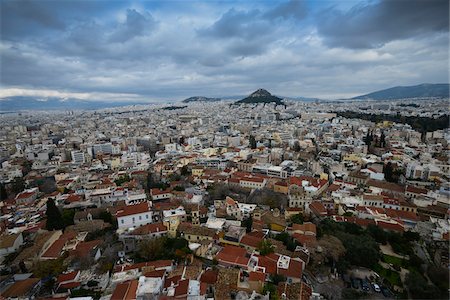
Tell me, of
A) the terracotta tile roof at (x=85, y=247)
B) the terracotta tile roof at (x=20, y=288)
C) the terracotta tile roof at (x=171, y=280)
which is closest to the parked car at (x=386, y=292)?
the terracotta tile roof at (x=171, y=280)

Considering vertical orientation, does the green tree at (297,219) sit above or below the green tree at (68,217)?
below

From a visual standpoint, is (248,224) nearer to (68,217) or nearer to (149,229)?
(149,229)

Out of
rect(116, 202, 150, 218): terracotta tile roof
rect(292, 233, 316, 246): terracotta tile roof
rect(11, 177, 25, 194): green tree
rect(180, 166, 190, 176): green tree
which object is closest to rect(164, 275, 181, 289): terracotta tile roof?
rect(116, 202, 150, 218): terracotta tile roof

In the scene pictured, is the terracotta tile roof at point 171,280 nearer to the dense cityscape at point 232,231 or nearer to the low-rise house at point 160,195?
the dense cityscape at point 232,231

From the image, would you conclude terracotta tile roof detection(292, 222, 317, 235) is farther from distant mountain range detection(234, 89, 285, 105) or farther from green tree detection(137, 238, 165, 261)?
distant mountain range detection(234, 89, 285, 105)

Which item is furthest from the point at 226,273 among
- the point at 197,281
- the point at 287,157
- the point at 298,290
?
the point at 287,157

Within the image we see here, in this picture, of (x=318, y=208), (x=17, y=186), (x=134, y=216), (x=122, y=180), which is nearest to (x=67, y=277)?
(x=134, y=216)
